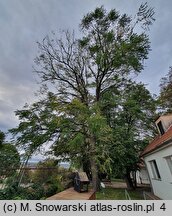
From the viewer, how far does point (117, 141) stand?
13.7 meters

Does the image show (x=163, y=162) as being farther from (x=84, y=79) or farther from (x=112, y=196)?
(x=84, y=79)

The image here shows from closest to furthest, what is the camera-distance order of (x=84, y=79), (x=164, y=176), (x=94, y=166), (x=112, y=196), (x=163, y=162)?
(x=163, y=162), (x=164, y=176), (x=112, y=196), (x=94, y=166), (x=84, y=79)

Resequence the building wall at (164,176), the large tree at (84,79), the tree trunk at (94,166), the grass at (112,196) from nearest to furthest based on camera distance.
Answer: the building wall at (164,176), the grass at (112,196), the large tree at (84,79), the tree trunk at (94,166)

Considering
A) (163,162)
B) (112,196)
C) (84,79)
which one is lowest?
(112,196)

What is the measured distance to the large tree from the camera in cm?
1171

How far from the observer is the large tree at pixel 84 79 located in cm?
1171

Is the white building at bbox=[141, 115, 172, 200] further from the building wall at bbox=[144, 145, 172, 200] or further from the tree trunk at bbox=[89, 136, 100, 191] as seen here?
the tree trunk at bbox=[89, 136, 100, 191]

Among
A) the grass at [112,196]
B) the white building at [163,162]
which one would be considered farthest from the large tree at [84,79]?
the white building at [163,162]

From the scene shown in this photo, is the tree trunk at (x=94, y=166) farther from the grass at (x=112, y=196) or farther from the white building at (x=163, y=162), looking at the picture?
the white building at (x=163, y=162)

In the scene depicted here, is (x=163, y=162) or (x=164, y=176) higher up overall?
(x=163, y=162)

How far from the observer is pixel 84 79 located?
16156mm

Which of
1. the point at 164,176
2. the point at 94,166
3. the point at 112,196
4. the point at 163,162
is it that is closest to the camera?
the point at 163,162

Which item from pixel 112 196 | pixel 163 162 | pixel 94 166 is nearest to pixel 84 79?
pixel 94 166

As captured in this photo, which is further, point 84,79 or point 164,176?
point 84,79
